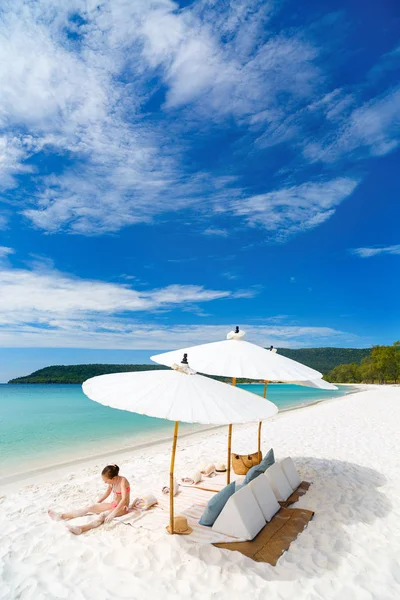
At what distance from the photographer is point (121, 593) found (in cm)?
340

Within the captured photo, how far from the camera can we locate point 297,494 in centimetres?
602

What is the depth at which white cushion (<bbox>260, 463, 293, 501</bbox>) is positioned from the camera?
5.64 m

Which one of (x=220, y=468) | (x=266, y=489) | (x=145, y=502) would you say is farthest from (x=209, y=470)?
(x=266, y=489)

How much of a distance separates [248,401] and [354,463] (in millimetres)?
5715

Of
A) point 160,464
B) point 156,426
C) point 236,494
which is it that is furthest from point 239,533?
point 156,426

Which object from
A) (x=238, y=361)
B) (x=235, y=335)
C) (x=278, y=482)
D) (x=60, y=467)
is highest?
(x=235, y=335)

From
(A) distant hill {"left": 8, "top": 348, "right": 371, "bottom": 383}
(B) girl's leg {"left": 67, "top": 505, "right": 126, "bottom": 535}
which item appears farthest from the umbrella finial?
(A) distant hill {"left": 8, "top": 348, "right": 371, "bottom": 383}

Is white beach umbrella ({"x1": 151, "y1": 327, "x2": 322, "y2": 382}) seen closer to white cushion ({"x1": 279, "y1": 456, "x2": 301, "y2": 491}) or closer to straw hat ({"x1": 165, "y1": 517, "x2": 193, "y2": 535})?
white cushion ({"x1": 279, "y1": 456, "x2": 301, "y2": 491})

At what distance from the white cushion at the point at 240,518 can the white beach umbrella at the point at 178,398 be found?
0.63 m

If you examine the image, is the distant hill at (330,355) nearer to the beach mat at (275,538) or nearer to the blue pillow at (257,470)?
the blue pillow at (257,470)

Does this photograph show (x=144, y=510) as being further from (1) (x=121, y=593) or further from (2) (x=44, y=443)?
(2) (x=44, y=443)

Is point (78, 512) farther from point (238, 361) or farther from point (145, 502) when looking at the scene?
Answer: point (238, 361)

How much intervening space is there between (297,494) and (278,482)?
58 centimetres

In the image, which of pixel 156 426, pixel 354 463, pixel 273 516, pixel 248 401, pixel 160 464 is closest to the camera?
pixel 248 401
